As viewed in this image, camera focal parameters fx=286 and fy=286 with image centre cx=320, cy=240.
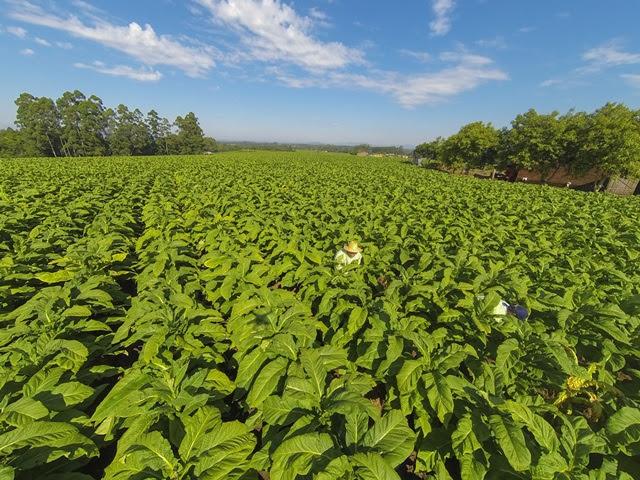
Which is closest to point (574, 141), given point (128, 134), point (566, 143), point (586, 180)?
point (566, 143)

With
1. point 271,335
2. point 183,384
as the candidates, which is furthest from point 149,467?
point 271,335

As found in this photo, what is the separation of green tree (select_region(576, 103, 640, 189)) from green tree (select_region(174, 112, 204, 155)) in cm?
10560

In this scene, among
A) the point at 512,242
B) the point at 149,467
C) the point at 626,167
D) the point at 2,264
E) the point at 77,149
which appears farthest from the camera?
the point at 77,149

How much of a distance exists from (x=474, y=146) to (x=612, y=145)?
1938 cm

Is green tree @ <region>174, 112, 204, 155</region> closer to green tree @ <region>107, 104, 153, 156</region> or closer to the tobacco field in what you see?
green tree @ <region>107, 104, 153, 156</region>

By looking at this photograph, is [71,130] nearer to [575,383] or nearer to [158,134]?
[158,134]

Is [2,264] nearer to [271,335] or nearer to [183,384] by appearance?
[183,384]

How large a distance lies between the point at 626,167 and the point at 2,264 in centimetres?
4760

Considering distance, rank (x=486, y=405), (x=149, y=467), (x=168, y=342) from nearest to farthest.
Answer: (x=149, y=467) < (x=486, y=405) < (x=168, y=342)

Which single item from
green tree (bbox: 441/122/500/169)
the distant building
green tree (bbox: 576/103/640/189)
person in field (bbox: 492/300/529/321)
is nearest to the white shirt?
person in field (bbox: 492/300/529/321)

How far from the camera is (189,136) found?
106 meters

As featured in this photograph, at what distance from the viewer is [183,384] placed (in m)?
2.60

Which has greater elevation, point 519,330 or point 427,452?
point 519,330

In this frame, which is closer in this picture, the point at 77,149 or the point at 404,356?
the point at 404,356
